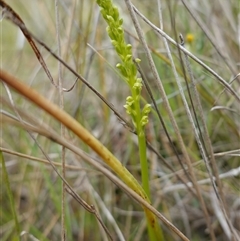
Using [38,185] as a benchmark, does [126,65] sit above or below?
above

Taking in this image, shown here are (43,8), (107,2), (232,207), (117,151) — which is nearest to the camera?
(107,2)

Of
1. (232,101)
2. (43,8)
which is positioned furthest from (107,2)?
(43,8)

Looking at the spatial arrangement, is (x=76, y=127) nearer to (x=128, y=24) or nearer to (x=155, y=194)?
(x=155, y=194)

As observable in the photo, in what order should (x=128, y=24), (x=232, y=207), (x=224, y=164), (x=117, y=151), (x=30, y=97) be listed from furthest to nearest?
(x=128, y=24), (x=117, y=151), (x=224, y=164), (x=232, y=207), (x=30, y=97)

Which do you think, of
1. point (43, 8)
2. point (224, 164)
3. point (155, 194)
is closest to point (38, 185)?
point (155, 194)

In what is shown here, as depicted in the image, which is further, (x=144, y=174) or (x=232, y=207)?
(x=232, y=207)

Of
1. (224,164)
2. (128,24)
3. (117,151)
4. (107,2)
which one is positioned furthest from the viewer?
(128,24)

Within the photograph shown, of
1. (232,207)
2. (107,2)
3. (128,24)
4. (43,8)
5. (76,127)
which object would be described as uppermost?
(43,8)

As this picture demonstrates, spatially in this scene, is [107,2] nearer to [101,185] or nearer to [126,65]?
[126,65]

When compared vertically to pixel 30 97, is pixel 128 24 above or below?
above
